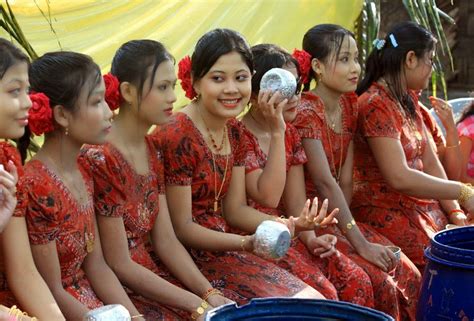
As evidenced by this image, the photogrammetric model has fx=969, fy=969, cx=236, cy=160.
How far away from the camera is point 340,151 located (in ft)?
13.5

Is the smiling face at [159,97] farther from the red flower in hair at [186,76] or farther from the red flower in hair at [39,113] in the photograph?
the red flower in hair at [39,113]

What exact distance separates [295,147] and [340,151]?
0.31 meters

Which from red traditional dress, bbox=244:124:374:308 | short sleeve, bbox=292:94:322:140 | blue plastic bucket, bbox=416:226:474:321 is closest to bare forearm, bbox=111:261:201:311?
red traditional dress, bbox=244:124:374:308

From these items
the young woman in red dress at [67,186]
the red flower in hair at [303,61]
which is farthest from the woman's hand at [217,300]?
the red flower in hair at [303,61]

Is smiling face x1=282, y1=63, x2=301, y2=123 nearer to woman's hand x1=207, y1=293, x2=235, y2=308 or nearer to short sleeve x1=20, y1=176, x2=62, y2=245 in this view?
woman's hand x1=207, y1=293, x2=235, y2=308

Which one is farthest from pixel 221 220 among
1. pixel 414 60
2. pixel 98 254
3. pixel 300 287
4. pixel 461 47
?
pixel 461 47

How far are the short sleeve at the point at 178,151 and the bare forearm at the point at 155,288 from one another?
40 centimetres

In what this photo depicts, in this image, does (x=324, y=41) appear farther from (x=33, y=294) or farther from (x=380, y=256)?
(x=33, y=294)

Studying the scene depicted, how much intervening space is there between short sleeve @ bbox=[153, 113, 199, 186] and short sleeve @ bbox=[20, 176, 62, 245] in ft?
2.00

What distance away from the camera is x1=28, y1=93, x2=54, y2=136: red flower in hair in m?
2.84

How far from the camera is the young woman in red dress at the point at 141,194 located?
3.12m

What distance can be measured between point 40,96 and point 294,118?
128 cm

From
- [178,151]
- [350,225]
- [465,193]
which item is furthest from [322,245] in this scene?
[465,193]

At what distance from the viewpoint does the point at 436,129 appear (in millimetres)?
4594
